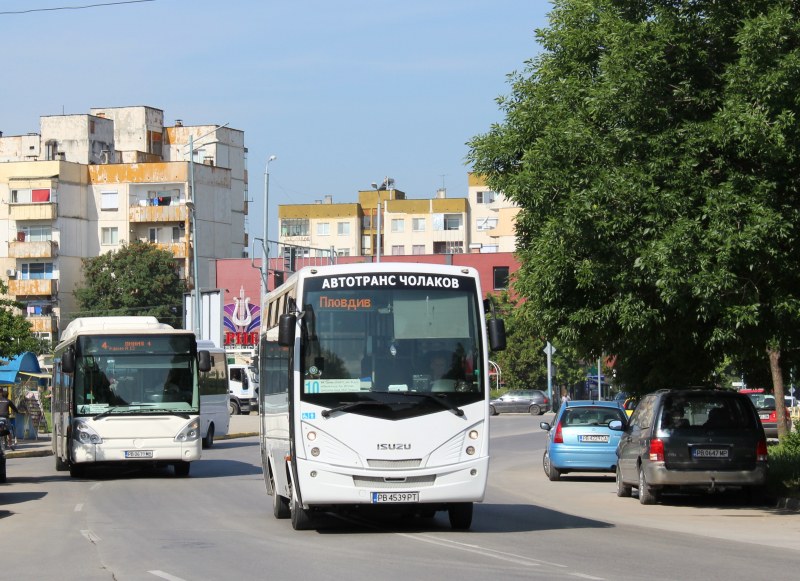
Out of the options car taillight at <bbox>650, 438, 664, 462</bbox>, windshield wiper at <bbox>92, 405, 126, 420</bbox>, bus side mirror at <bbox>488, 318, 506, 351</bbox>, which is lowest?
car taillight at <bbox>650, 438, 664, 462</bbox>

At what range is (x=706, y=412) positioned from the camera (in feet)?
65.6

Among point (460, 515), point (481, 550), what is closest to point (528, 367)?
point (460, 515)

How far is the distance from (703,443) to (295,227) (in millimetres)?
128963

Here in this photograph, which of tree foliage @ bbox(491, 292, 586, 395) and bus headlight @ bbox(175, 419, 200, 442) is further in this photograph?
tree foliage @ bbox(491, 292, 586, 395)

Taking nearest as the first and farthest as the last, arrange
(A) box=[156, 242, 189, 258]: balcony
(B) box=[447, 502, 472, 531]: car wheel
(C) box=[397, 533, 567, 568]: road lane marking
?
(C) box=[397, 533, 567, 568]: road lane marking, (B) box=[447, 502, 472, 531]: car wheel, (A) box=[156, 242, 189, 258]: balcony

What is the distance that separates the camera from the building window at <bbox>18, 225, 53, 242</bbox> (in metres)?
102

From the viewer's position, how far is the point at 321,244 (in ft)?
479

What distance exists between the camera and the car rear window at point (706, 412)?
1980 centimetres

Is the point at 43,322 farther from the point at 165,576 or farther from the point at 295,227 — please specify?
the point at 165,576

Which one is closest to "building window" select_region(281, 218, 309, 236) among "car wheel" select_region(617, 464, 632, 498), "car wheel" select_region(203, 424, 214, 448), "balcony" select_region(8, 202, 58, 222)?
"balcony" select_region(8, 202, 58, 222)

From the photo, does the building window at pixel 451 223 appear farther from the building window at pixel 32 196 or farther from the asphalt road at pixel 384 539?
the asphalt road at pixel 384 539

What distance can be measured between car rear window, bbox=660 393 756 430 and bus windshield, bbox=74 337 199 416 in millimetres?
11166

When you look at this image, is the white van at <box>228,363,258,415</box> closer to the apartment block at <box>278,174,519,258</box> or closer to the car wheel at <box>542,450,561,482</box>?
the car wheel at <box>542,450,561,482</box>

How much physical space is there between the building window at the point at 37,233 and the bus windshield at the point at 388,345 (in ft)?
296
